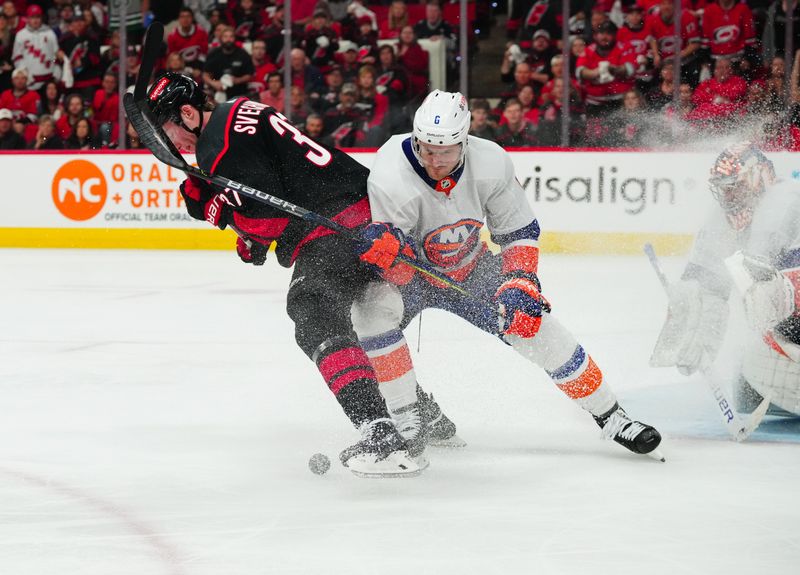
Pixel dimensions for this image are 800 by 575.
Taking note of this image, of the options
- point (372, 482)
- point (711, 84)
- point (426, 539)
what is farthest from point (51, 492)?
point (711, 84)

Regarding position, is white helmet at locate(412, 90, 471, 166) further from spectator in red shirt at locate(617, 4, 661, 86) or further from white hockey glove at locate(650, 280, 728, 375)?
spectator in red shirt at locate(617, 4, 661, 86)

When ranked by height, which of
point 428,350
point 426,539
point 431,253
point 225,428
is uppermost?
point 431,253

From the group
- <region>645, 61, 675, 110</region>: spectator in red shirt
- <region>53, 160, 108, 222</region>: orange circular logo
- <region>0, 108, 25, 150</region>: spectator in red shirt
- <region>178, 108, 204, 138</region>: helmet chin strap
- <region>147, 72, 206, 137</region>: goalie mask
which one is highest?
<region>147, 72, 206, 137</region>: goalie mask

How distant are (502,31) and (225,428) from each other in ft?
18.7

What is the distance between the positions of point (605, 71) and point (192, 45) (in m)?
3.07

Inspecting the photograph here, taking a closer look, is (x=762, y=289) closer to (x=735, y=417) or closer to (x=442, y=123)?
(x=735, y=417)

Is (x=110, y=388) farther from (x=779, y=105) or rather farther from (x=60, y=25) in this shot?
(x=60, y=25)

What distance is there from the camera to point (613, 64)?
795cm

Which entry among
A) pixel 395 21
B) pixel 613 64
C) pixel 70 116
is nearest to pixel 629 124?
pixel 613 64

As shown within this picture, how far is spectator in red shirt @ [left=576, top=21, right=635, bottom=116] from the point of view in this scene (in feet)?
25.9

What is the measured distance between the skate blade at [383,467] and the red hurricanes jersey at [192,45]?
6857 millimetres

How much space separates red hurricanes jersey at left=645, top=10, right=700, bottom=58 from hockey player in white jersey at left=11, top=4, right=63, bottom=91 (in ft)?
14.8

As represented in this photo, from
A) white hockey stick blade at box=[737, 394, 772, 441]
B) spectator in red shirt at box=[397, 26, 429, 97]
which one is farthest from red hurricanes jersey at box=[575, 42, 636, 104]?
white hockey stick blade at box=[737, 394, 772, 441]

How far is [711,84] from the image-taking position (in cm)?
759
